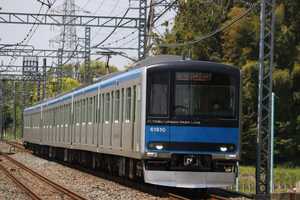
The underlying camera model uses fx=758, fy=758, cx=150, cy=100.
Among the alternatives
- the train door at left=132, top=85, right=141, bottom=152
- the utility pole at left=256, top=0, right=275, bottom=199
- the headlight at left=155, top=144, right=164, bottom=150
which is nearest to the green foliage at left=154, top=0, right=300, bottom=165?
the utility pole at left=256, top=0, right=275, bottom=199

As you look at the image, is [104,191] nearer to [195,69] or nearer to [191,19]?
[195,69]

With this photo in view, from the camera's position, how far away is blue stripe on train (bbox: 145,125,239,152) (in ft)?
50.6

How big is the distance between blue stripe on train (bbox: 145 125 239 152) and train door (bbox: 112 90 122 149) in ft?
9.57

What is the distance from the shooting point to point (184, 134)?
15.4 metres

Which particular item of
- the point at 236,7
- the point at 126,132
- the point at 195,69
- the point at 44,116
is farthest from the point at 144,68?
the point at 236,7

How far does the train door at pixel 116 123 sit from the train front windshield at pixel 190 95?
2839mm

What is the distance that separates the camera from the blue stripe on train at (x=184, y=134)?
1543 cm

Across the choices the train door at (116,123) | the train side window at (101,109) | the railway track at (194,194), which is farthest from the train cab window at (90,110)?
the railway track at (194,194)

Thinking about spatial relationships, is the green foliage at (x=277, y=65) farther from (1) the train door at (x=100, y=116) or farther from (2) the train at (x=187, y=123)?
(2) the train at (x=187, y=123)

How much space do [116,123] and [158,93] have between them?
134 inches

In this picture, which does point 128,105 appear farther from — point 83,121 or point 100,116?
point 83,121

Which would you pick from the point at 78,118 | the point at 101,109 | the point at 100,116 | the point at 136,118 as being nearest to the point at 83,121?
the point at 78,118

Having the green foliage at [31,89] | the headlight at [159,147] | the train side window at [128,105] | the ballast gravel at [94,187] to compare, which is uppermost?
the green foliage at [31,89]

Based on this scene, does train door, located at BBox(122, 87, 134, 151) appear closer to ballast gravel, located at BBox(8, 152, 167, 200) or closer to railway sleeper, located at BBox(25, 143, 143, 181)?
railway sleeper, located at BBox(25, 143, 143, 181)
